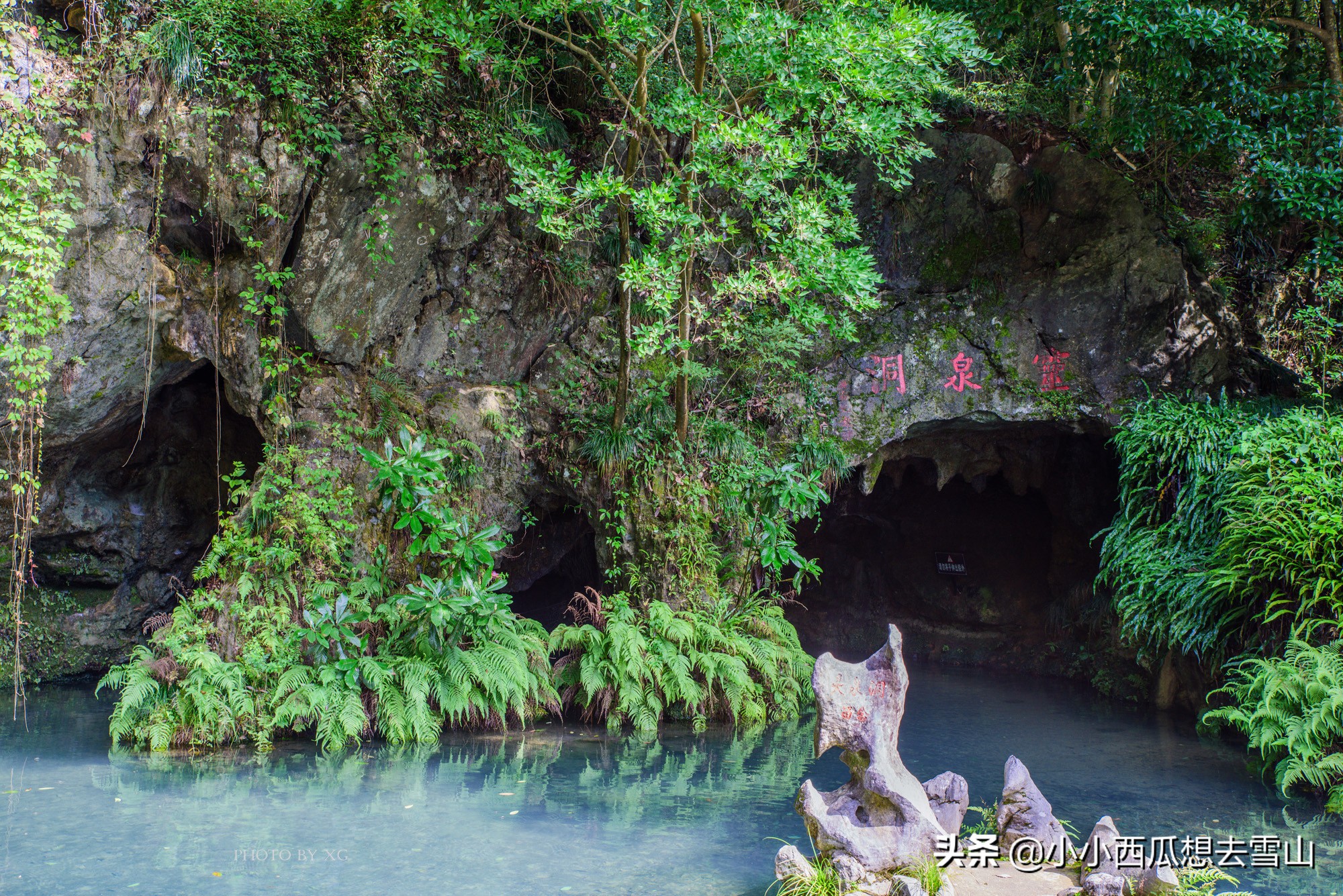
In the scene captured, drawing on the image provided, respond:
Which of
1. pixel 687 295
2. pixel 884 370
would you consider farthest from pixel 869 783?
Result: pixel 884 370

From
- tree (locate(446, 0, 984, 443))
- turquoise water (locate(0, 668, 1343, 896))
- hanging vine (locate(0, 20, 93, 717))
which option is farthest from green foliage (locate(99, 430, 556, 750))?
tree (locate(446, 0, 984, 443))

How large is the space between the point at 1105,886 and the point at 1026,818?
598 millimetres

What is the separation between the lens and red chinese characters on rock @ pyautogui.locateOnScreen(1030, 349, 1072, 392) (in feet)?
27.8

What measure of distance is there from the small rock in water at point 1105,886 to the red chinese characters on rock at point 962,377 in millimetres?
5645

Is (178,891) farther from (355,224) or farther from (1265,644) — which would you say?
(1265,644)

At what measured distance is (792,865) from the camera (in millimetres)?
3688

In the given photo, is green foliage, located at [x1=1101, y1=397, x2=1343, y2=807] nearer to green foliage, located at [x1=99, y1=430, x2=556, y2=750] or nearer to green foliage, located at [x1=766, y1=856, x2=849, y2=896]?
green foliage, located at [x1=766, y1=856, x2=849, y2=896]

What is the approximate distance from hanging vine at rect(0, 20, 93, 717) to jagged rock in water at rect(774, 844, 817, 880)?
Result: 5172 mm

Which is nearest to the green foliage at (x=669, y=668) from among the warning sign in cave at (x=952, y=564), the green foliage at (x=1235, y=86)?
the warning sign in cave at (x=952, y=564)

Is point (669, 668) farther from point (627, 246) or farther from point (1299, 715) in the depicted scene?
point (1299, 715)

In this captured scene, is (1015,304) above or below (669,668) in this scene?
above

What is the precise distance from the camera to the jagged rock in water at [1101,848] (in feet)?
12.0

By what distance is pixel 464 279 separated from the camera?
800 centimetres

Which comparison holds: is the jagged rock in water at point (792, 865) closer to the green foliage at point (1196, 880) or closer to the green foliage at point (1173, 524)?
the green foliage at point (1196, 880)
